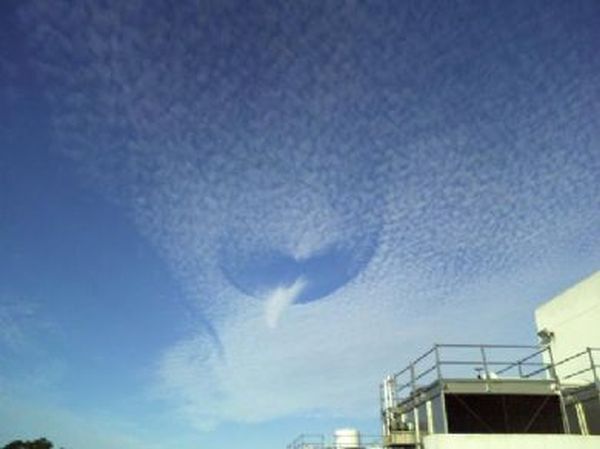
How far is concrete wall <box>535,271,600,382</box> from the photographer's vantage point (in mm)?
24344

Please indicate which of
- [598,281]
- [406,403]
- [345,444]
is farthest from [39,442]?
[598,281]

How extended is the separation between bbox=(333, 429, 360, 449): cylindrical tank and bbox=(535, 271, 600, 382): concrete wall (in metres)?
11.6

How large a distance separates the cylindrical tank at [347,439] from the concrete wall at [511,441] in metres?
16.1

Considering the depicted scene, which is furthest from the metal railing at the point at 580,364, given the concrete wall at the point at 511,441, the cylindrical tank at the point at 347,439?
the cylindrical tank at the point at 347,439

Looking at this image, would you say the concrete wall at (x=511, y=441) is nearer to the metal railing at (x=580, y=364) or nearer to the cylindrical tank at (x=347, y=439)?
the metal railing at (x=580, y=364)

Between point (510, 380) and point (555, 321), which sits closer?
point (510, 380)

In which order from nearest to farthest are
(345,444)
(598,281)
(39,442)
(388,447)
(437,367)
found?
(437,367), (388,447), (598,281), (345,444), (39,442)

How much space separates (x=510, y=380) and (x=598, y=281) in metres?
6.94

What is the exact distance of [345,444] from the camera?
33250 mm

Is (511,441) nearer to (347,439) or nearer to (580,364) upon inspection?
(580,364)

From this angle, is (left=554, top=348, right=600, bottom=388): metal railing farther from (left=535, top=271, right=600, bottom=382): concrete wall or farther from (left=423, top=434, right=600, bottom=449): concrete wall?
(left=423, top=434, right=600, bottom=449): concrete wall

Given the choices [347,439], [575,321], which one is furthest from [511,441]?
[347,439]

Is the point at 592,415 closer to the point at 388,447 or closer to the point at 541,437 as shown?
the point at 541,437

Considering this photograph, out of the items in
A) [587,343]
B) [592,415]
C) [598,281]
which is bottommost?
[592,415]
